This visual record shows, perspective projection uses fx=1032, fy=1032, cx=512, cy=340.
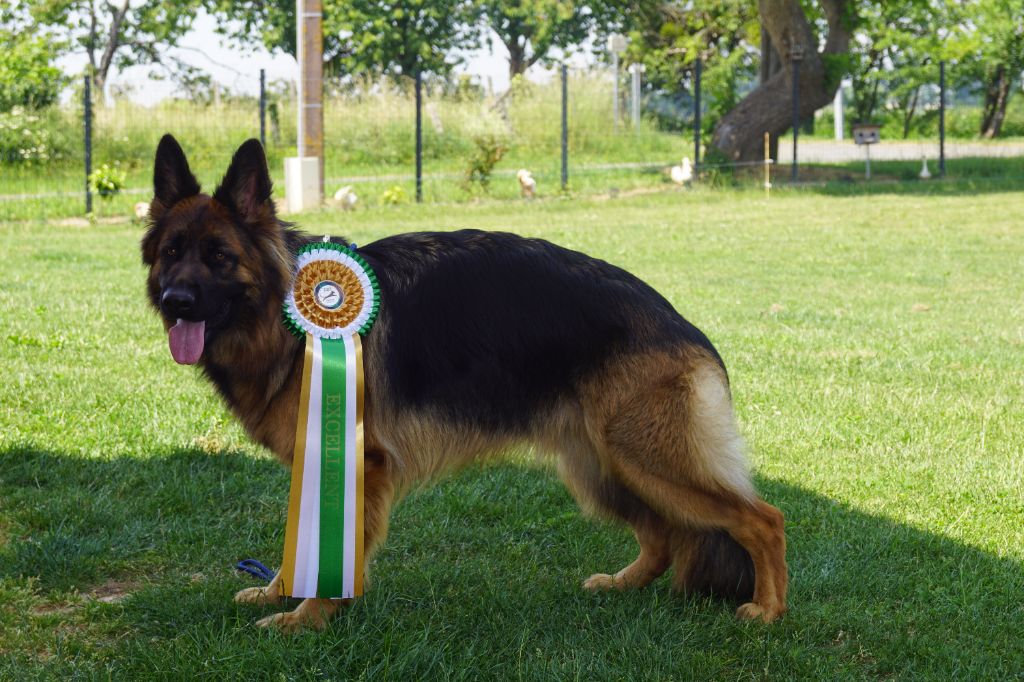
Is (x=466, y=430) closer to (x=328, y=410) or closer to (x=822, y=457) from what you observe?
(x=328, y=410)

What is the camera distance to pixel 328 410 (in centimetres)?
349

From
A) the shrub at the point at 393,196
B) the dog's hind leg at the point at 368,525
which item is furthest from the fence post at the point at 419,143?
the dog's hind leg at the point at 368,525

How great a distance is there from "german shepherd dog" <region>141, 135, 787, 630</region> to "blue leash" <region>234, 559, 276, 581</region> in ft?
0.81

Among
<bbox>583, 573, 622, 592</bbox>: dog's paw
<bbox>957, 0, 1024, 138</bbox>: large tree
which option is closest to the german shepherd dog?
<bbox>583, 573, 622, 592</bbox>: dog's paw

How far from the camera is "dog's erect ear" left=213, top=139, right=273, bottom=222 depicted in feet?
11.5

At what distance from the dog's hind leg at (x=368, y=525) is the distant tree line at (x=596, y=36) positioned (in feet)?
81.2

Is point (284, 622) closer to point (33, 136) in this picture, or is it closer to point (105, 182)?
point (105, 182)

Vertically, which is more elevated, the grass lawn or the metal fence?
the metal fence


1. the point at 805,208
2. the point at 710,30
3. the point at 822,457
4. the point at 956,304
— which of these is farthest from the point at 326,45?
the point at 822,457

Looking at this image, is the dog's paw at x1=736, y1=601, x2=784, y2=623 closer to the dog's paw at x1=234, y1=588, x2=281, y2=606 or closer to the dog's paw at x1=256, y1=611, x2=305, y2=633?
the dog's paw at x1=256, y1=611, x2=305, y2=633

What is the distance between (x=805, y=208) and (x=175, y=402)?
46.5 ft

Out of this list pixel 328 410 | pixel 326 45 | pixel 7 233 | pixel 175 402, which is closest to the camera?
pixel 328 410

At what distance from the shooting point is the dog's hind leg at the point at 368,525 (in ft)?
11.5

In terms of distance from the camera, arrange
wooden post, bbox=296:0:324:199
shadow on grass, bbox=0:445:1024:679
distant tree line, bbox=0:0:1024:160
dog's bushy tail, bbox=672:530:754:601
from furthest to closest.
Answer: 1. distant tree line, bbox=0:0:1024:160
2. wooden post, bbox=296:0:324:199
3. dog's bushy tail, bbox=672:530:754:601
4. shadow on grass, bbox=0:445:1024:679
